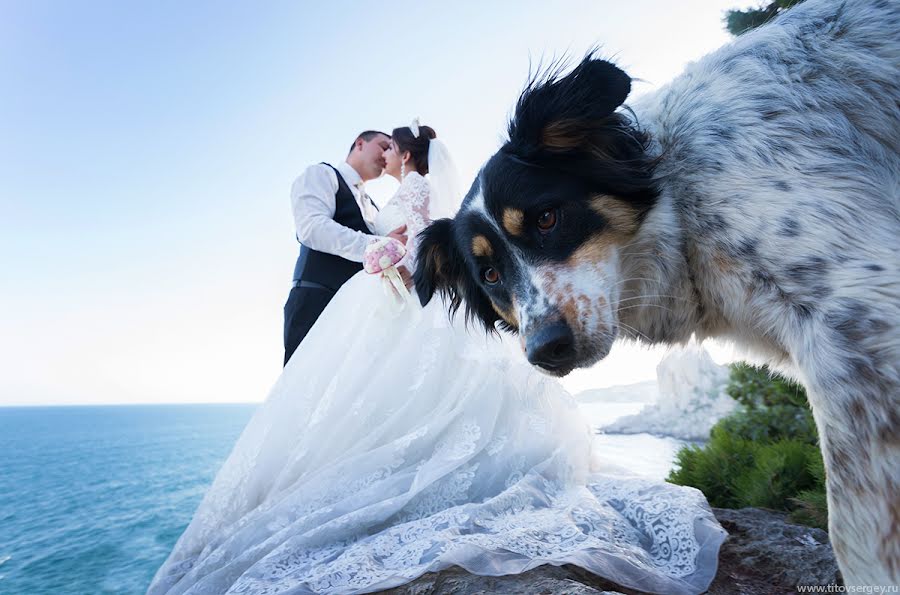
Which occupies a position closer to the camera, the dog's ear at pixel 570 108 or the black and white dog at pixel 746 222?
the black and white dog at pixel 746 222

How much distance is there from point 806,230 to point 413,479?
6.06ft

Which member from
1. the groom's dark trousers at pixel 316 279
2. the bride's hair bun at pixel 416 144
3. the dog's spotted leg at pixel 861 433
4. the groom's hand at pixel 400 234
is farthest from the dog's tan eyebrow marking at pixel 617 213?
the groom's dark trousers at pixel 316 279

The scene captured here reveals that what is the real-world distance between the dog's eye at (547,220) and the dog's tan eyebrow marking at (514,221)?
64mm

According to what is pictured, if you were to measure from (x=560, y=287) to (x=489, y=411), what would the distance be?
1124mm

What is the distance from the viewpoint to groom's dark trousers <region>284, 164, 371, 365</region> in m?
3.53

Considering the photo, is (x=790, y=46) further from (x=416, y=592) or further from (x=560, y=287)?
(x=416, y=592)

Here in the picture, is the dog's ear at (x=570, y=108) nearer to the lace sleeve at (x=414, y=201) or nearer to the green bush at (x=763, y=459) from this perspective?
the lace sleeve at (x=414, y=201)

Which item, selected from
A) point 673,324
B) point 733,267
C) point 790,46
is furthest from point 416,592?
point 790,46

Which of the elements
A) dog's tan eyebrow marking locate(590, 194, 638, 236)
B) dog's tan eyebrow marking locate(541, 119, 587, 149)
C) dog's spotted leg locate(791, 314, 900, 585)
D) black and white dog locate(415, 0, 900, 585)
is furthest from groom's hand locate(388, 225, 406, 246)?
dog's spotted leg locate(791, 314, 900, 585)

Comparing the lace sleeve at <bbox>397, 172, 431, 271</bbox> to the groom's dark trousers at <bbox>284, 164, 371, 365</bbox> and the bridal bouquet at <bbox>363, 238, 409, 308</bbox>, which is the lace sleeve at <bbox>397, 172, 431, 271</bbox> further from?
the groom's dark trousers at <bbox>284, 164, 371, 365</bbox>

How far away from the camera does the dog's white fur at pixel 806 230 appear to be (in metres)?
1.17

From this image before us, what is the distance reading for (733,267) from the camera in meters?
1.50

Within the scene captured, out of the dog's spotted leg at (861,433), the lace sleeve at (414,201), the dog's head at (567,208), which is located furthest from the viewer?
the lace sleeve at (414,201)

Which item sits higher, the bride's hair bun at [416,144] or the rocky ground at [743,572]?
the bride's hair bun at [416,144]
